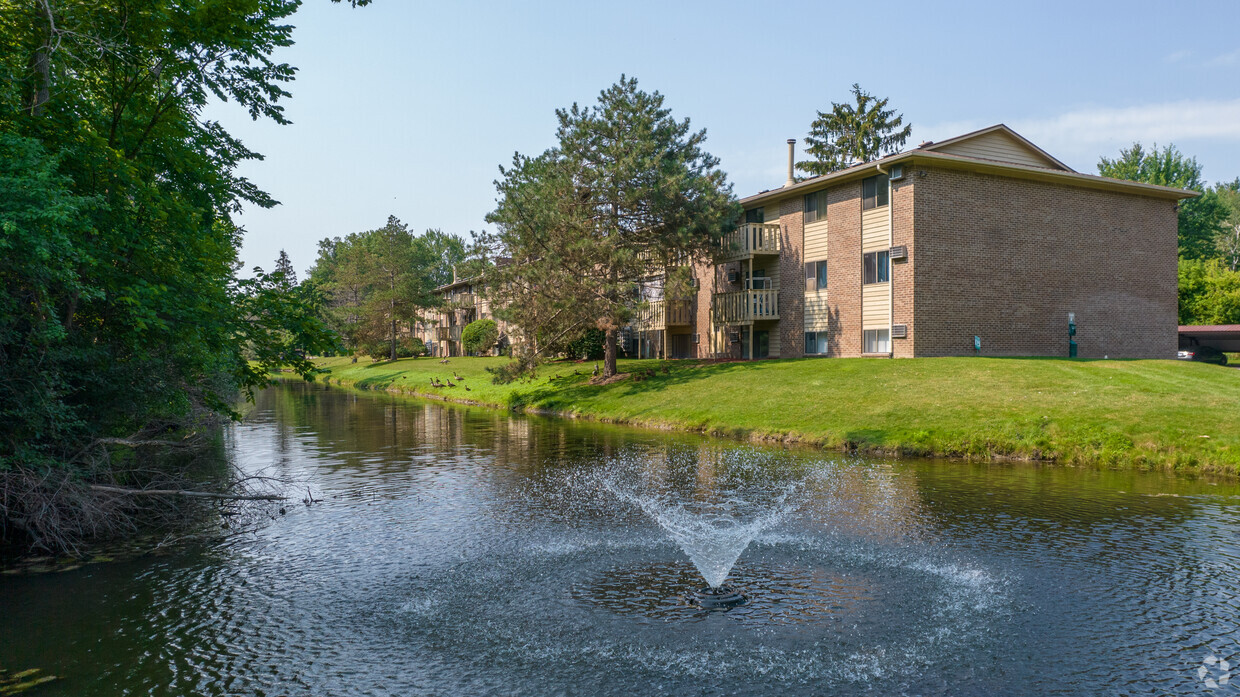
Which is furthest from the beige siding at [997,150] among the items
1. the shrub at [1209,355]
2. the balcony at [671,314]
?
the shrub at [1209,355]

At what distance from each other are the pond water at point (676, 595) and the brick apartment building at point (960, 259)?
48.7 ft

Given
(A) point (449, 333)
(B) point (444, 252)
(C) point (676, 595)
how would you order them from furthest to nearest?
1. (B) point (444, 252)
2. (A) point (449, 333)
3. (C) point (676, 595)

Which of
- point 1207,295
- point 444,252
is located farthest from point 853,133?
point 444,252

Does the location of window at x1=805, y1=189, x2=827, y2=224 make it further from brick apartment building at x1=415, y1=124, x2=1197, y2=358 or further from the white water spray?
the white water spray

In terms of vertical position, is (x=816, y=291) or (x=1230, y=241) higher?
(x=1230, y=241)

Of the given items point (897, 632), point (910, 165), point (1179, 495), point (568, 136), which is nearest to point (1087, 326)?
point (910, 165)

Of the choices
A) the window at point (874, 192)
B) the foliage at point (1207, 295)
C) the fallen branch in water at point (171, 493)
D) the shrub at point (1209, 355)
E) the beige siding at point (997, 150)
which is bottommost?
the fallen branch in water at point (171, 493)

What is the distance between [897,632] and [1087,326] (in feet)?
101

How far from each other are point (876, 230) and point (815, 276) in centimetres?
436

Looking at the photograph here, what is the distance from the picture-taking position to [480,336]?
66.9 metres

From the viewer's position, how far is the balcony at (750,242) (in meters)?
37.8

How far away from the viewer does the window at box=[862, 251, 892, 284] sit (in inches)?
1250

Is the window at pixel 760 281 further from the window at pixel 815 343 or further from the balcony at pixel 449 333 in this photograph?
the balcony at pixel 449 333

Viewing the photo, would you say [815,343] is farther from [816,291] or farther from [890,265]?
[890,265]
